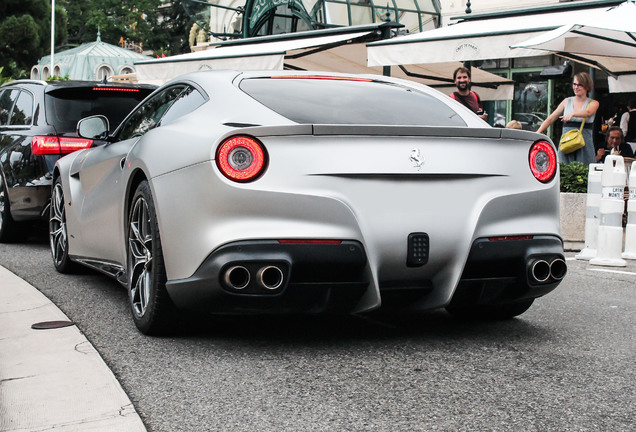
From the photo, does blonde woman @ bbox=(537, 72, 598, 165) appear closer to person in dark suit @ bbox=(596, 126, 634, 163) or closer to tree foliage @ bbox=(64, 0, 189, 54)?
person in dark suit @ bbox=(596, 126, 634, 163)

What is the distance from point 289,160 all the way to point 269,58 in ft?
32.7

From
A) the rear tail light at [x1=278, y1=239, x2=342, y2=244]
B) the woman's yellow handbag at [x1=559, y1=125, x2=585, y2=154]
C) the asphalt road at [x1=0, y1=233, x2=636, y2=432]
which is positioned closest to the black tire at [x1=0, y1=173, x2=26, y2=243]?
the asphalt road at [x1=0, y1=233, x2=636, y2=432]

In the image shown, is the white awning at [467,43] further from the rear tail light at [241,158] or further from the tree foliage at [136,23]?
the tree foliage at [136,23]

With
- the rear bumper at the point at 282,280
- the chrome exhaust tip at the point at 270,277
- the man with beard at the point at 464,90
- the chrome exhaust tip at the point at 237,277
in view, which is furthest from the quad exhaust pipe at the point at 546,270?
the man with beard at the point at 464,90

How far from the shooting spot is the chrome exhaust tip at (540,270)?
4.58m

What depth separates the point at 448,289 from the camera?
4.48 meters

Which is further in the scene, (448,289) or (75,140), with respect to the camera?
(75,140)

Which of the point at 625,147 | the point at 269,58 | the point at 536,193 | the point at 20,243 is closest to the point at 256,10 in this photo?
the point at 269,58

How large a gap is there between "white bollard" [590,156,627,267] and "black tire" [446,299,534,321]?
3.62m

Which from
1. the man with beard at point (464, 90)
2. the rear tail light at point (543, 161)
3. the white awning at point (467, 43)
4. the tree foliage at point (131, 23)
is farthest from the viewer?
the tree foliage at point (131, 23)

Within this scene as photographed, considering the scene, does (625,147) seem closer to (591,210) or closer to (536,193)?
(591,210)

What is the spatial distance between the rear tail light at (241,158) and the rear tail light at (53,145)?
181 inches

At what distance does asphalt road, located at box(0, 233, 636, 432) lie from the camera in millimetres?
3443

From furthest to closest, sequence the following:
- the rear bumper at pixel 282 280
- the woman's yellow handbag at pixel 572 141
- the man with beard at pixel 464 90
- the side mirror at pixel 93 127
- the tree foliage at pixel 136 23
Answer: the tree foliage at pixel 136 23 < the woman's yellow handbag at pixel 572 141 < the man with beard at pixel 464 90 < the side mirror at pixel 93 127 < the rear bumper at pixel 282 280
